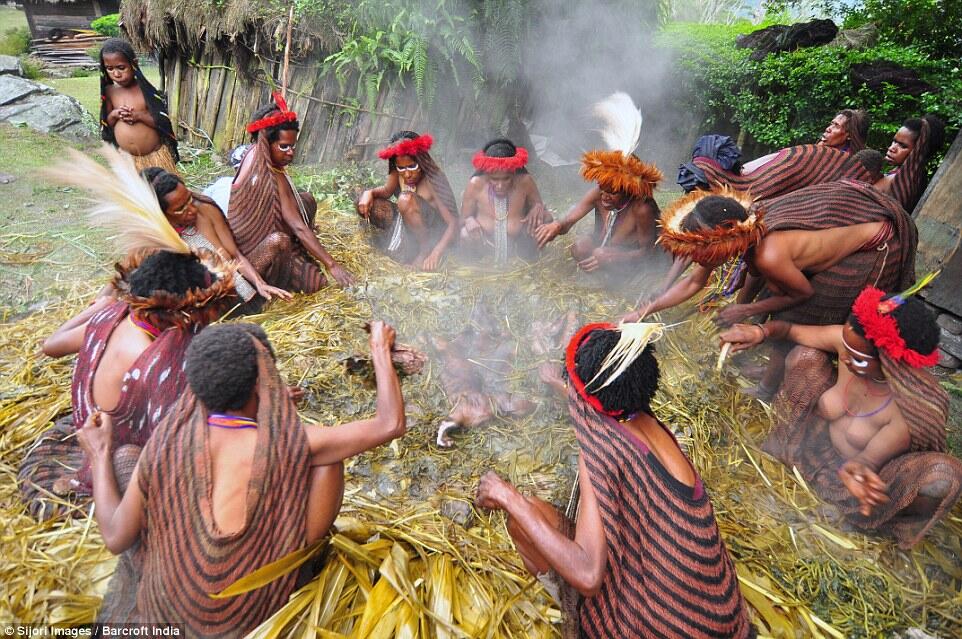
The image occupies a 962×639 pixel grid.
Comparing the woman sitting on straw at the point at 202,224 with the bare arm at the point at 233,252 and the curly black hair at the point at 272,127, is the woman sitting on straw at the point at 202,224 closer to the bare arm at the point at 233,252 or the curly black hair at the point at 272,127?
the bare arm at the point at 233,252

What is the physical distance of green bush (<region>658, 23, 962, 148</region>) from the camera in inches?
201

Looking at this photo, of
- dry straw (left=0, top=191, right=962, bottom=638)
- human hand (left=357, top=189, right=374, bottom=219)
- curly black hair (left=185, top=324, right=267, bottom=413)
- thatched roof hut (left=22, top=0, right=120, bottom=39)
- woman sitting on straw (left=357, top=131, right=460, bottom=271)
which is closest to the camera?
curly black hair (left=185, top=324, right=267, bottom=413)

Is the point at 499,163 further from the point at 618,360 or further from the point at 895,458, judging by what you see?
the point at 895,458

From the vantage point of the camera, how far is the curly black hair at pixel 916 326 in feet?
7.73

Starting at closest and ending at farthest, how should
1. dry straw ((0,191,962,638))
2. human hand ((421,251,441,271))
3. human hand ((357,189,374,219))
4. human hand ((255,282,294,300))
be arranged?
dry straw ((0,191,962,638)), human hand ((255,282,294,300)), human hand ((421,251,441,271)), human hand ((357,189,374,219))

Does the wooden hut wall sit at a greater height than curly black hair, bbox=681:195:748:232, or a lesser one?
lesser

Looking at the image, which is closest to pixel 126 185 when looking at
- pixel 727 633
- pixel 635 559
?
pixel 635 559

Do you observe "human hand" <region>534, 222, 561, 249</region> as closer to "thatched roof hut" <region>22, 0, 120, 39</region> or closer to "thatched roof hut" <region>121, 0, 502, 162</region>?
"thatched roof hut" <region>121, 0, 502, 162</region>

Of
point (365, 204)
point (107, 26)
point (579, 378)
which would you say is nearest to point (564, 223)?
point (365, 204)

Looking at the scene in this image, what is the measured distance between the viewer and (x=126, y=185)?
243 cm

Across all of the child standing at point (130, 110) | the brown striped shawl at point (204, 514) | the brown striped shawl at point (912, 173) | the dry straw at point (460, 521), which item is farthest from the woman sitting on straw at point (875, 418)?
the child standing at point (130, 110)

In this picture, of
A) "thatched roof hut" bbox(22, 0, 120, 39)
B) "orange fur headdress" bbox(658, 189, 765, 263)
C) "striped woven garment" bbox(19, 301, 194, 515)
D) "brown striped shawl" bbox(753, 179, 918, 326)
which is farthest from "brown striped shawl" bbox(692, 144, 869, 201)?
"thatched roof hut" bbox(22, 0, 120, 39)

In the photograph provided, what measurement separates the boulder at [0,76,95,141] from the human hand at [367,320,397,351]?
9.17 metres

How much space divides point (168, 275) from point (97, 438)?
71cm
